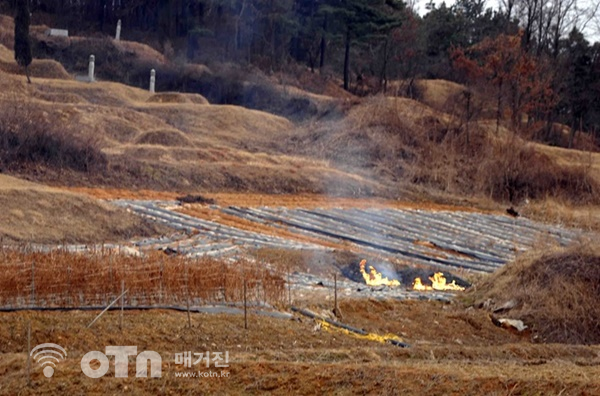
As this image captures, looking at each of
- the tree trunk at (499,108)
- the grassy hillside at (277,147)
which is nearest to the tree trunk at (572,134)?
the tree trunk at (499,108)

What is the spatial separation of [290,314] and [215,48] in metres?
42.7

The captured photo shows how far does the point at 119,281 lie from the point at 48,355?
2648 mm

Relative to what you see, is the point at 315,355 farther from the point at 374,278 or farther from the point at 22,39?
the point at 22,39

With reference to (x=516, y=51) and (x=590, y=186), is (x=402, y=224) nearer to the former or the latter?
(x=590, y=186)

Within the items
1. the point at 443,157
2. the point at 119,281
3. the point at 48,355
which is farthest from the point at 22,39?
the point at 48,355

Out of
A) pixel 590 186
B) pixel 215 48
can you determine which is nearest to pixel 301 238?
pixel 590 186

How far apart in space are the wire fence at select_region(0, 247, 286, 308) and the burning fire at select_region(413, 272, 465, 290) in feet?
15.1

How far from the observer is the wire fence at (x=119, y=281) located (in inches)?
393

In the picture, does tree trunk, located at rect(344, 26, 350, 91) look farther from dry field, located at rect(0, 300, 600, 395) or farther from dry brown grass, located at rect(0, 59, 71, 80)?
dry field, located at rect(0, 300, 600, 395)

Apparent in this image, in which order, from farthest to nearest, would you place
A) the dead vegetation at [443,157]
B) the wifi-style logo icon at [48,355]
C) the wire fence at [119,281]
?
the dead vegetation at [443,157] → the wire fence at [119,281] → the wifi-style logo icon at [48,355]

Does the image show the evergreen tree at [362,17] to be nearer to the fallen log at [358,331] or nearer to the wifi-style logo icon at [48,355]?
the fallen log at [358,331]

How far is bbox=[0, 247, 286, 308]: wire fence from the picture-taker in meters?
9.99

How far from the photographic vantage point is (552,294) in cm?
1262

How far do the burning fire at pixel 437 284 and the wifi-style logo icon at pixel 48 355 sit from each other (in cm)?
850
